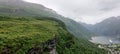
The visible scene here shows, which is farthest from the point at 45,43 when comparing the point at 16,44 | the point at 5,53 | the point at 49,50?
the point at 5,53

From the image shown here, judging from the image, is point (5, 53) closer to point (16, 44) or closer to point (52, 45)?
point (16, 44)

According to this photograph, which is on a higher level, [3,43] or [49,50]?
[3,43]

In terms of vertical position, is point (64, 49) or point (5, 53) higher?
point (5, 53)

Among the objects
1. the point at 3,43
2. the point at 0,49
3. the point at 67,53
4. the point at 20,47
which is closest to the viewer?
the point at 0,49

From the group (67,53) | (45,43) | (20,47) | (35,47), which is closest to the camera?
(20,47)

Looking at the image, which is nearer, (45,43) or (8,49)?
(8,49)

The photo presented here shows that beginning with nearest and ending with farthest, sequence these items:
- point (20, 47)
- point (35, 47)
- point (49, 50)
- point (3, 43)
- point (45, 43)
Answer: point (3, 43) < point (20, 47) < point (35, 47) < point (45, 43) < point (49, 50)

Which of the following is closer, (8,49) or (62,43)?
(8,49)

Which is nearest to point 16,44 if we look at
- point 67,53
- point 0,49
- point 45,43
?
point 0,49

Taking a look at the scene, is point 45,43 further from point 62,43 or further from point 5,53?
point 62,43
